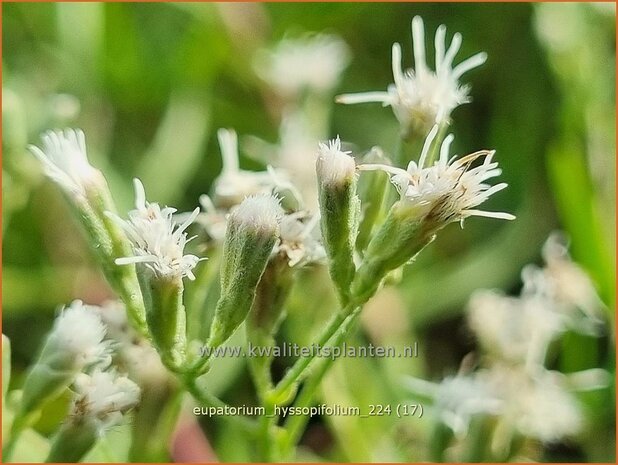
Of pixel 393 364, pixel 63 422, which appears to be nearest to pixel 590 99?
pixel 393 364

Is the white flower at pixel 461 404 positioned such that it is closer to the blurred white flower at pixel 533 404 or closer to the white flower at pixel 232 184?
the blurred white flower at pixel 533 404

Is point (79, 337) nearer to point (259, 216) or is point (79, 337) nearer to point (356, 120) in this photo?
point (259, 216)

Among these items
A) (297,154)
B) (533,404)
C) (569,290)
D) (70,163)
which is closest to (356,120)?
(297,154)

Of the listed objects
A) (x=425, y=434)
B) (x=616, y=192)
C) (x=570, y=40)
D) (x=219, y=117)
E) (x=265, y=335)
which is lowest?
(x=425, y=434)

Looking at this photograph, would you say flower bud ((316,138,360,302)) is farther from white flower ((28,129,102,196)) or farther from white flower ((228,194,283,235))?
white flower ((28,129,102,196))

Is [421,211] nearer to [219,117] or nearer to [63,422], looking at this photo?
[63,422]

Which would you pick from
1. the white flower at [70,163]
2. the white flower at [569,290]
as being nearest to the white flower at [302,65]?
the white flower at [569,290]
